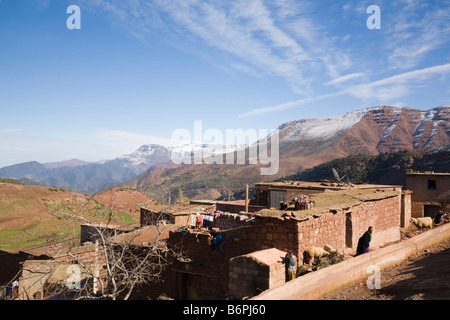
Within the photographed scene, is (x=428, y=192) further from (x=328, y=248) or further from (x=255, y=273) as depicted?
(x=255, y=273)

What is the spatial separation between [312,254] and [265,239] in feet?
4.74

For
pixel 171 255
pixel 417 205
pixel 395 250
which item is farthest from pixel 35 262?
pixel 417 205

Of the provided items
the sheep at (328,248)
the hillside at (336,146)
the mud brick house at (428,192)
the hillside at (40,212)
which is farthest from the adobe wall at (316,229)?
the hillside at (336,146)

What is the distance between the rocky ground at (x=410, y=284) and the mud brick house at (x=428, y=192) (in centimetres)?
1236

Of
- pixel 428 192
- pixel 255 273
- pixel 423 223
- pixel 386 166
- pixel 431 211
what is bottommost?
pixel 423 223

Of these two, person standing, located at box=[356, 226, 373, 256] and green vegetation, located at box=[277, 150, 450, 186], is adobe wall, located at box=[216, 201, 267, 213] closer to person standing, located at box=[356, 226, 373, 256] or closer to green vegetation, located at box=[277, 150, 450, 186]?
person standing, located at box=[356, 226, 373, 256]

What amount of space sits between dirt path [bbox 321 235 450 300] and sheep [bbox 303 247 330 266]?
4.45ft

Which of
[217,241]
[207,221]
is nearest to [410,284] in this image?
[217,241]

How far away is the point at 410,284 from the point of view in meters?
7.76

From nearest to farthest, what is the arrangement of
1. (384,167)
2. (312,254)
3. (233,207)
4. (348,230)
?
(312,254), (348,230), (233,207), (384,167)
